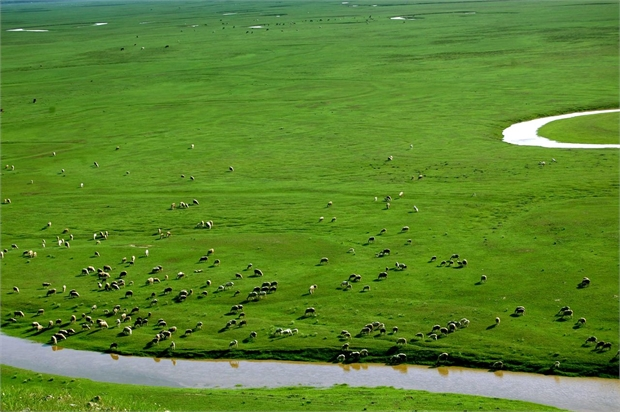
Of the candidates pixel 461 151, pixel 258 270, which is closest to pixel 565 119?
pixel 461 151

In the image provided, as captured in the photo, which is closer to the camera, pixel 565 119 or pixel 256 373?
pixel 256 373

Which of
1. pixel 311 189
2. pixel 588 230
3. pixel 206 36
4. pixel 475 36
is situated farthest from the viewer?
pixel 206 36

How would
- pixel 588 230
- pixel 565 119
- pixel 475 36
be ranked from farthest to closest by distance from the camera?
pixel 475 36 → pixel 565 119 → pixel 588 230

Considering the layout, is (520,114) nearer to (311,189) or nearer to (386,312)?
(311,189)

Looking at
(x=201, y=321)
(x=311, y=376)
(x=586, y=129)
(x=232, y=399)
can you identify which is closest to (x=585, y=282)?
(x=311, y=376)

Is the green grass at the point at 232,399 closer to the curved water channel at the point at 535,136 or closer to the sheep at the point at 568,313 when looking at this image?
the sheep at the point at 568,313

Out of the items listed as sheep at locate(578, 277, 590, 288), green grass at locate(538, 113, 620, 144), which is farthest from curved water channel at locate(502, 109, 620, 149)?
sheep at locate(578, 277, 590, 288)
